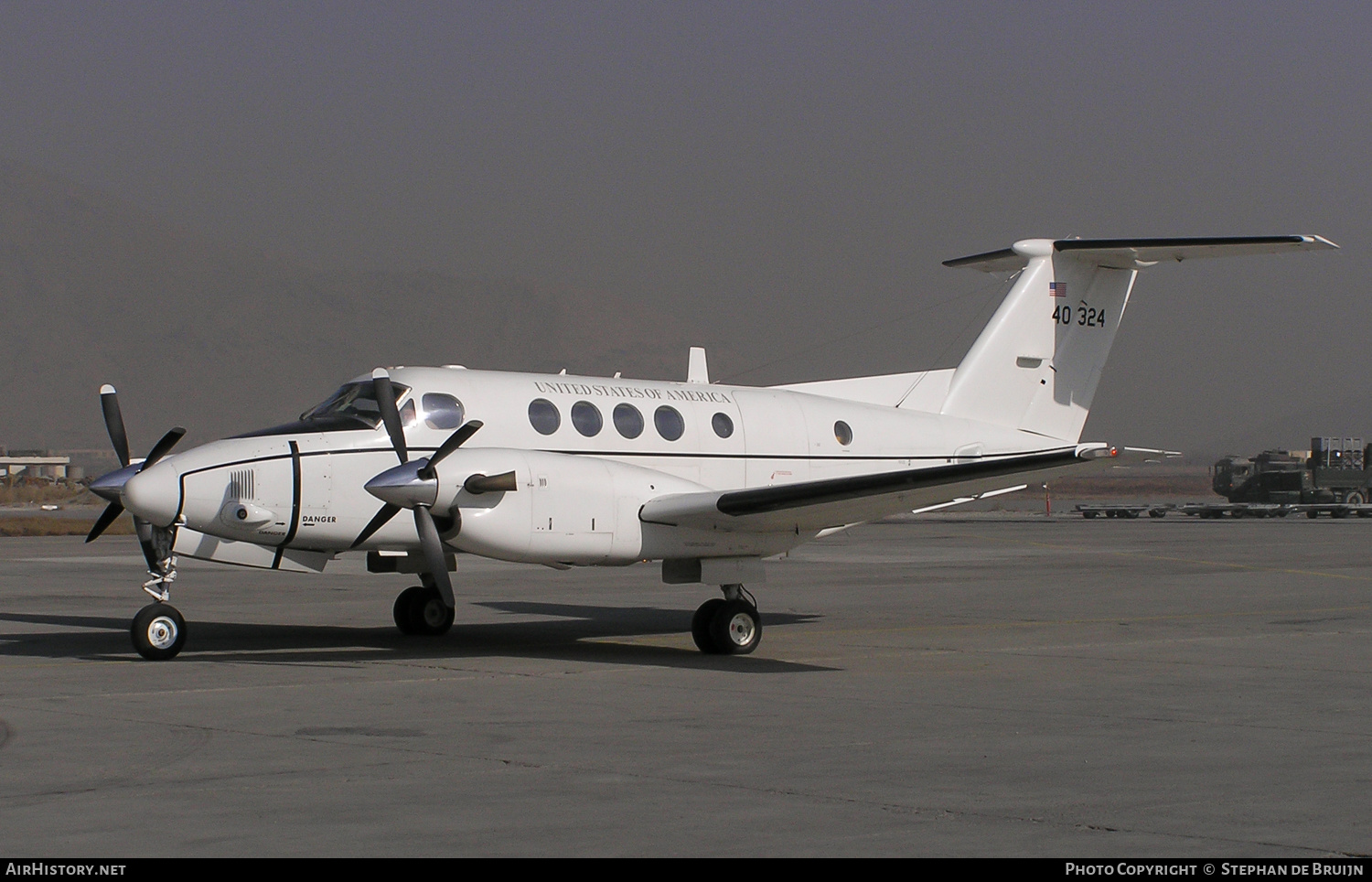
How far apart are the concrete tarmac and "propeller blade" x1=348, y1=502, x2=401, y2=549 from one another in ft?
3.78

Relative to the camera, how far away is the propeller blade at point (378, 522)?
13438 mm

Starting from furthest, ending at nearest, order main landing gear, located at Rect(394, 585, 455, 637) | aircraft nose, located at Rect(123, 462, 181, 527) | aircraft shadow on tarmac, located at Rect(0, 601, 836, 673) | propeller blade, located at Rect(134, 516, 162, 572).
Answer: main landing gear, located at Rect(394, 585, 455, 637), aircraft shadow on tarmac, located at Rect(0, 601, 836, 673), propeller blade, located at Rect(134, 516, 162, 572), aircraft nose, located at Rect(123, 462, 181, 527)

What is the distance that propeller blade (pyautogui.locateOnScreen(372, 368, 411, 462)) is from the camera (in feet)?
44.8

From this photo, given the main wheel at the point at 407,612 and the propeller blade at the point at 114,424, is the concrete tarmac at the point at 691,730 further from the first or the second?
the propeller blade at the point at 114,424

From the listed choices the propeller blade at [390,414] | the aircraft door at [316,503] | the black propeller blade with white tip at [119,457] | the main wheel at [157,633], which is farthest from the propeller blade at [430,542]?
the main wheel at [157,633]

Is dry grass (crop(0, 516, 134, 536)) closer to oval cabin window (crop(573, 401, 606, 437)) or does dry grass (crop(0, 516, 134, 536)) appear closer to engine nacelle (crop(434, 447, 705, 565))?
oval cabin window (crop(573, 401, 606, 437))

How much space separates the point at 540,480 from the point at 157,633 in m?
3.69

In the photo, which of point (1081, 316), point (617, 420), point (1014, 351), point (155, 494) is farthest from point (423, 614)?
point (1081, 316)

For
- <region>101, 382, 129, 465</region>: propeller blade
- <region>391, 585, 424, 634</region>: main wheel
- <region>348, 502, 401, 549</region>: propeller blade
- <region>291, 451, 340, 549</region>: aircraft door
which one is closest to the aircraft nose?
<region>291, 451, 340, 549</region>: aircraft door

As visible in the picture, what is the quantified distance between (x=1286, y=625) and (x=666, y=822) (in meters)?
12.3

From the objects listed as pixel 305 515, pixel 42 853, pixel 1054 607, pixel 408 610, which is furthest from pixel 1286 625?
pixel 42 853

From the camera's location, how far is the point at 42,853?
19.6 ft

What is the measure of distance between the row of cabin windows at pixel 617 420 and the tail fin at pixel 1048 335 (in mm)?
4235

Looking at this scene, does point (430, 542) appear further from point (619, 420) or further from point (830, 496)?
point (830, 496)
